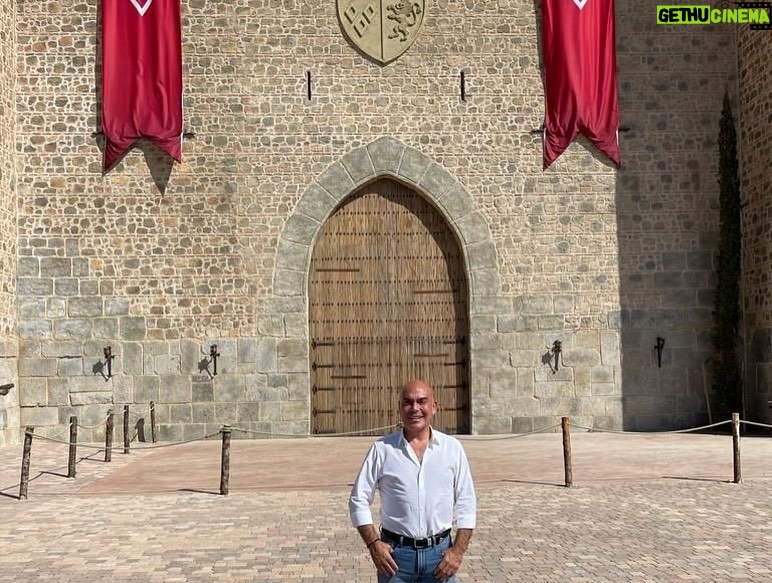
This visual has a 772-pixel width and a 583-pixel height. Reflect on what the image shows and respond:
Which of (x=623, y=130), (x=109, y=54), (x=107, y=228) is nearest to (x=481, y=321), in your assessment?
(x=623, y=130)

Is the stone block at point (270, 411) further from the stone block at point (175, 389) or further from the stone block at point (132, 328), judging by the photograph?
the stone block at point (132, 328)

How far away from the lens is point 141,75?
1324cm

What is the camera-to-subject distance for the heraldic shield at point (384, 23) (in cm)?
1359

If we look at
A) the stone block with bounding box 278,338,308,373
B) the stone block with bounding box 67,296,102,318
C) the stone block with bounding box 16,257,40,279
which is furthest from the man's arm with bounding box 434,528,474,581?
the stone block with bounding box 16,257,40,279

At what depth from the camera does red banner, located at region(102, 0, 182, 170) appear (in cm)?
1316

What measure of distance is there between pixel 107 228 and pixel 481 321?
570 centimetres

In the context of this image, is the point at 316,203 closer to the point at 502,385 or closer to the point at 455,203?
the point at 455,203

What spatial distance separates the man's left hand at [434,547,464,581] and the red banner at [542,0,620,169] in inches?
435

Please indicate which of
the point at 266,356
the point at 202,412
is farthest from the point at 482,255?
the point at 202,412

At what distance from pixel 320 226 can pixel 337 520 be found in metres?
7.22

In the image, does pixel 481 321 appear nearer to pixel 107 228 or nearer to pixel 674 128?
pixel 674 128

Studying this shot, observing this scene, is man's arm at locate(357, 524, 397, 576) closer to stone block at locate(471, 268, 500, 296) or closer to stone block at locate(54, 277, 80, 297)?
stone block at locate(471, 268, 500, 296)

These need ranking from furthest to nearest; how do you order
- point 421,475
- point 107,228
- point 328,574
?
point 107,228 → point 328,574 → point 421,475

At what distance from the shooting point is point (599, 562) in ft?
17.6
